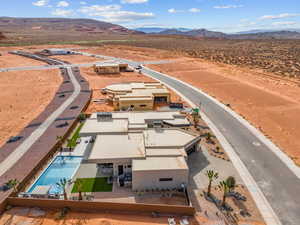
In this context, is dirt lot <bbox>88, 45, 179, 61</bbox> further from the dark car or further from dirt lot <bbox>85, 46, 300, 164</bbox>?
the dark car

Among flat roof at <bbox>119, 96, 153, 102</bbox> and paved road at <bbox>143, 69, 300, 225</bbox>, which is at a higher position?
flat roof at <bbox>119, 96, 153, 102</bbox>

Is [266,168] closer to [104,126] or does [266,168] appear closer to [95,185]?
[95,185]

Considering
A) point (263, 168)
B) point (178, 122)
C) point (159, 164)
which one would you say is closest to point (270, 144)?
point (263, 168)

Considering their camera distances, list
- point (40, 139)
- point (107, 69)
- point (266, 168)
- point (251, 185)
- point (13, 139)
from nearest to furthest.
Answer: point (251, 185), point (266, 168), point (40, 139), point (13, 139), point (107, 69)

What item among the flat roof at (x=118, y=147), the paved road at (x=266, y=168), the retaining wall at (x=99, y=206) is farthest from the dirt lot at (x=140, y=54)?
the retaining wall at (x=99, y=206)

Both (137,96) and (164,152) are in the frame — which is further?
(137,96)

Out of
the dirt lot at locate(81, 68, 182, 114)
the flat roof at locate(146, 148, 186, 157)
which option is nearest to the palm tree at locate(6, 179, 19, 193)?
the flat roof at locate(146, 148, 186, 157)

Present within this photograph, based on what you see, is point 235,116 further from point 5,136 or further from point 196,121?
point 5,136
